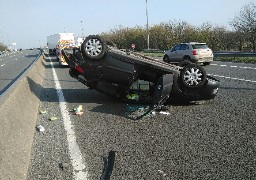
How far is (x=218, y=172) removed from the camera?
12.7ft

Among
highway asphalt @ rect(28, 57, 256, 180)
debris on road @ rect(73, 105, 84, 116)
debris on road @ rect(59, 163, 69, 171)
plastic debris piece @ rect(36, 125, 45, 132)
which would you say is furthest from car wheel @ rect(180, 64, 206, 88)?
debris on road @ rect(59, 163, 69, 171)

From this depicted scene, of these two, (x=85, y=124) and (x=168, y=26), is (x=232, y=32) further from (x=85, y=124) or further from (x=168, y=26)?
(x=85, y=124)

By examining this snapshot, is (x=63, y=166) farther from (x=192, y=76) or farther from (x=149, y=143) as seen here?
(x=192, y=76)

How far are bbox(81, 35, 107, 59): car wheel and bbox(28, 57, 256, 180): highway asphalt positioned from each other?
4.23ft

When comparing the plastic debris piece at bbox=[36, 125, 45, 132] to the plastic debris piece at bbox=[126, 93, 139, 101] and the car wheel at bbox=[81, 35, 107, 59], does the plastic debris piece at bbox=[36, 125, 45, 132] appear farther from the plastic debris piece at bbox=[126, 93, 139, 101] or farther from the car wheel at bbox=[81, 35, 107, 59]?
the plastic debris piece at bbox=[126, 93, 139, 101]

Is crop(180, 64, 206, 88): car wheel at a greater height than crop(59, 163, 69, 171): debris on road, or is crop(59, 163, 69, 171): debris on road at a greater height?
crop(180, 64, 206, 88): car wheel

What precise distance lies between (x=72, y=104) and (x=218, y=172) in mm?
5310

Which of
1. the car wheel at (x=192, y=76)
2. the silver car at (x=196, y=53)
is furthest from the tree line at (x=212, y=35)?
the car wheel at (x=192, y=76)

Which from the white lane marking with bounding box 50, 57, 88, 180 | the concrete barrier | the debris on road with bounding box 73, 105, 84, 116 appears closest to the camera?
the concrete barrier

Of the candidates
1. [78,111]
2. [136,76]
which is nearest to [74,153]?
[78,111]

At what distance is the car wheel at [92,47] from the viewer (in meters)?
7.84

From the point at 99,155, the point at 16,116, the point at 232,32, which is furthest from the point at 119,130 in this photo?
the point at 232,32

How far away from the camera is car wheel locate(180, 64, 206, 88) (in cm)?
741

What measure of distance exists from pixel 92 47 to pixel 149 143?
11.9ft
